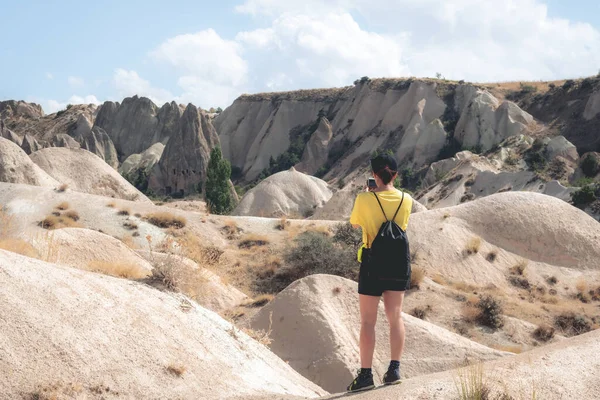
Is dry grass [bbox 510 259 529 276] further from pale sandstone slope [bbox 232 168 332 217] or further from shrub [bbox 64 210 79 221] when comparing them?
pale sandstone slope [bbox 232 168 332 217]

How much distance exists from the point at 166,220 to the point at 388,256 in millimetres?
19495

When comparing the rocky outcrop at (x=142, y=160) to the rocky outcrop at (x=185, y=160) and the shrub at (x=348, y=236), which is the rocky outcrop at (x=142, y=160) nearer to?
the rocky outcrop at (x=185, y=160)

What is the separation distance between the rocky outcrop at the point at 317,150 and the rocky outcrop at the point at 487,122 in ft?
49.7

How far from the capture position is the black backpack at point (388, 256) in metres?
5.25

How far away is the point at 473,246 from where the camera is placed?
22688 mm

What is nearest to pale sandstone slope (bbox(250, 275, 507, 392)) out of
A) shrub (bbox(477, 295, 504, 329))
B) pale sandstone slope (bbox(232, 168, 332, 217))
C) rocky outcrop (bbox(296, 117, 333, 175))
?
shrub (bbox(477, 295, 504, 329))

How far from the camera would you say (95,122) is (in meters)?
82.8

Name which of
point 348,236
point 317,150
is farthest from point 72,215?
point 317,150

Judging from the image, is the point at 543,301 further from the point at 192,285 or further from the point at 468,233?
the point at 192,285

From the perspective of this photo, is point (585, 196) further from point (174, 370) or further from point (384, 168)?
point (174, 370)

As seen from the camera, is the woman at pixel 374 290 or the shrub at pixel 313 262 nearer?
the woman at pixel 374 290

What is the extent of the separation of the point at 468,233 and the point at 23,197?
51.9 ft

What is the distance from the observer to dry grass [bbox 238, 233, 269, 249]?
23.4 meters

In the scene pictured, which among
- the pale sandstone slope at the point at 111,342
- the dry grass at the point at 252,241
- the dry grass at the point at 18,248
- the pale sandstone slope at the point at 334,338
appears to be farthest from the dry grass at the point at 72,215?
the pale sandstone slope at the point at 111,342
